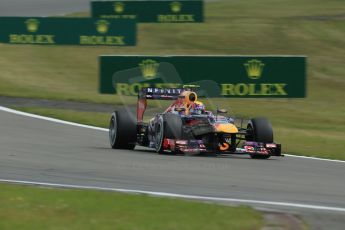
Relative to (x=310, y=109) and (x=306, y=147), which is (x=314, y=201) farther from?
(x=310, y=109)

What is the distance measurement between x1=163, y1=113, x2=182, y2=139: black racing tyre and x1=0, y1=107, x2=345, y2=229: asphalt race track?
0.36 m

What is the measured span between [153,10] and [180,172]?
31.1 meters

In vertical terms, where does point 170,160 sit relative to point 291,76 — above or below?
below

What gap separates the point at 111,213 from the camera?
897 cm

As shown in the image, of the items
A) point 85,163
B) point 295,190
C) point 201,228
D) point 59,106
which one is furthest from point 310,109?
point 201,228

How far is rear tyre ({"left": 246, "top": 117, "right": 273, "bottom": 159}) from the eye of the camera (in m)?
15.3

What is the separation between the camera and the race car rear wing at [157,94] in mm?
16438

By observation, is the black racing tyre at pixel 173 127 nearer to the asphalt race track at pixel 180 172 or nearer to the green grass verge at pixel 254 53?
the asphalt race track at pixel 180 172

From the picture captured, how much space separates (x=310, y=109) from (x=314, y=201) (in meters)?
16.0

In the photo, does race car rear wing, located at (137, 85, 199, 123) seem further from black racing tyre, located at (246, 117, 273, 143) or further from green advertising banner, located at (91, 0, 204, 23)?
green advertising banner, located at (91, 0, 204, 23)

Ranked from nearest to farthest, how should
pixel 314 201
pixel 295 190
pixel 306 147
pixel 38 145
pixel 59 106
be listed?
pixel 314 201, pixel 295 190, pixel 38 145, pixel 306 147, pixel 59 106

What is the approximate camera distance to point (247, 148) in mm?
15000

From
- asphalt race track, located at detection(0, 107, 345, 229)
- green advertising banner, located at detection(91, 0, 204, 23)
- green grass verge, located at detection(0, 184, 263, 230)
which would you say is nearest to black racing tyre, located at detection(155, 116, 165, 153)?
asphalt race track, located at detection(0, 107, 345, 229)

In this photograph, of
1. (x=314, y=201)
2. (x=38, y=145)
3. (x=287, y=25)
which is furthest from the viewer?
(x=287, y=25)
